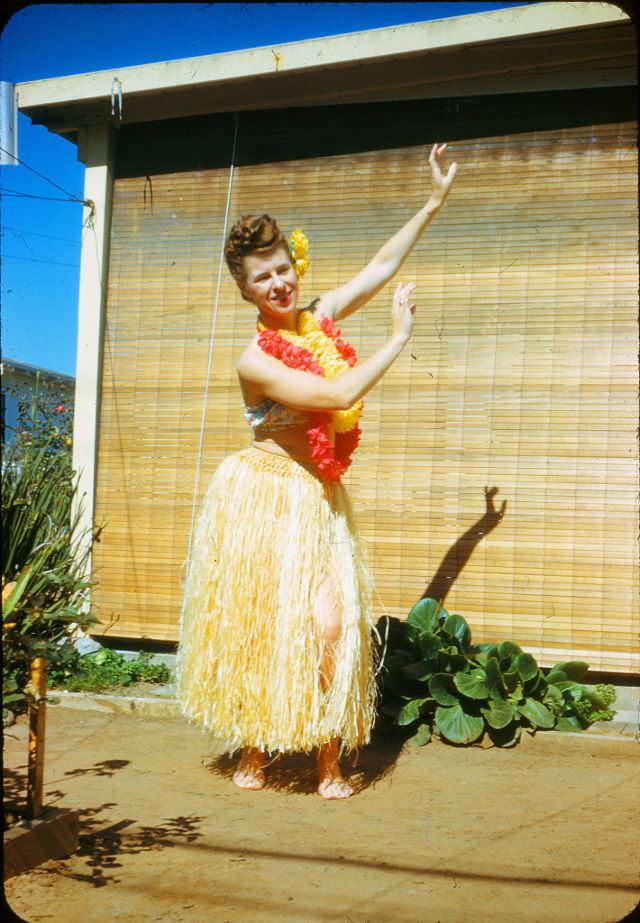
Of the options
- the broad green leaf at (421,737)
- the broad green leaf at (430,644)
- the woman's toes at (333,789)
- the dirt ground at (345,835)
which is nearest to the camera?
the dirt ground at (345,835)

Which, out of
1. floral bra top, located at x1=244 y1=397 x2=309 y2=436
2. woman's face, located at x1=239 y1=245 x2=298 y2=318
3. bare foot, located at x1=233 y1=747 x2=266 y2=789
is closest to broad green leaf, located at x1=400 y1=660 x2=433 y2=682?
bare foot, located at x1=233 y1=747 x2=266 y2=789

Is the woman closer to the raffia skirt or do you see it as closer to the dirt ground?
the raffia skirt

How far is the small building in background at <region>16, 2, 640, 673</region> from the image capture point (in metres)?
4.05

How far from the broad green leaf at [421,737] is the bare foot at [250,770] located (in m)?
0.78

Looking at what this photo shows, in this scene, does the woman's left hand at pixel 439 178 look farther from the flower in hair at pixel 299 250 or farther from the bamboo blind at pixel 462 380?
the bamboo blind at pixel 462 380

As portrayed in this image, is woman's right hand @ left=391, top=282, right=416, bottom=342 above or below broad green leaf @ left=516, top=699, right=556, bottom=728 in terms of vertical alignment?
above

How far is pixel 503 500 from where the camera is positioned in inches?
166

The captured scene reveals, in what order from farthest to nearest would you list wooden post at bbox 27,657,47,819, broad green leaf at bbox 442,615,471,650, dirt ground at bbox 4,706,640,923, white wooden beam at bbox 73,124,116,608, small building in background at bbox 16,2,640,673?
A: white wooden beam at bbox 73,124,116,608 → small building in background at bbox 16,2,640,673 → broad green leaf at bbox 442,615,471,650 → wooden post at bbox 27,657,47,819 → dirt ground at bbox 4,706,640,923

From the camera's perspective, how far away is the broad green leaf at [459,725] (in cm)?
359

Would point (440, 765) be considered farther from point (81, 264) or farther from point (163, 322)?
point (81, 264)

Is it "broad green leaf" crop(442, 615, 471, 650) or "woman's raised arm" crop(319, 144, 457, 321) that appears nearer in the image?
"woman's raised arm" crop(319, 144, 457, 321)

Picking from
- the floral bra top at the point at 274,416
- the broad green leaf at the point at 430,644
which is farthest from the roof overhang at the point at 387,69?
the broad green leaf at the point at 430,644

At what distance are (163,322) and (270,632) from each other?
7.70ft

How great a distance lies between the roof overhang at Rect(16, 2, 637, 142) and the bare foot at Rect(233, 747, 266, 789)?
3.10 metres
